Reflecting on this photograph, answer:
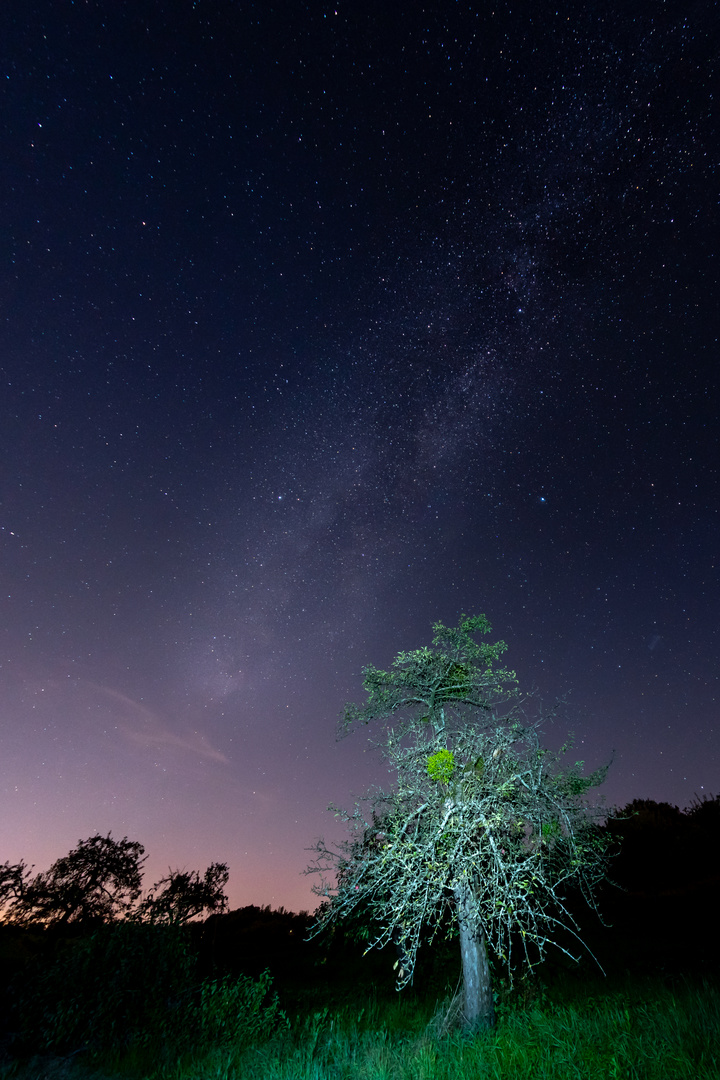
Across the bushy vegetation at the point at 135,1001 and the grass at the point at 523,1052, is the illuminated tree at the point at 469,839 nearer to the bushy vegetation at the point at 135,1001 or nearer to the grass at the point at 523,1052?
the grass at the point at 523,1052

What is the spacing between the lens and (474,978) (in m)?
9.45

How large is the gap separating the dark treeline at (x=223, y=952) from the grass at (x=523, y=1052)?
1.13m

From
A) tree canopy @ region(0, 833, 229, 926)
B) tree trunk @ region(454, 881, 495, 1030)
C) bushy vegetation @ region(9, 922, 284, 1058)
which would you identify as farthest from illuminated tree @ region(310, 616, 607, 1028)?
tree canopy @ region(0, 833, 229, 926)

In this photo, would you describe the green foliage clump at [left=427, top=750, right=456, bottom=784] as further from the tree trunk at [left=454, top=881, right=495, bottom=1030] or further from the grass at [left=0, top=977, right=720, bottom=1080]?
the grass at [left=0, top=977, right=720, bottom=1080]

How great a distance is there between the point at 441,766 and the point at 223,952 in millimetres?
34877

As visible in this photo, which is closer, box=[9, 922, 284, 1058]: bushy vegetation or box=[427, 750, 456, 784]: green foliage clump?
box=[427, 750, 456, 784]: green foliage clump

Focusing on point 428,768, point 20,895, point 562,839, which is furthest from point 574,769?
point 20,895

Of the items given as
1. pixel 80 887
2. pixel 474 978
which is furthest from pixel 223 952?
pixel 474 978

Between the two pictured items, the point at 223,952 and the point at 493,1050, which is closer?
the point at 493,1050

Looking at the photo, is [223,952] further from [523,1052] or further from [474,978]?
[523,1052]

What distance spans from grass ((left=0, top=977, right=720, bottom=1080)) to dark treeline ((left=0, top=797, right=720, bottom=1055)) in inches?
44.6

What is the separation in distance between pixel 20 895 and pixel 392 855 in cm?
2376

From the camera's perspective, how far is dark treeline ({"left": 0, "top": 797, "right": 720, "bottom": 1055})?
39.1 ft

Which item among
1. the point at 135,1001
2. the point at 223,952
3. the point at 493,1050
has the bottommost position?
the point at 223,952
